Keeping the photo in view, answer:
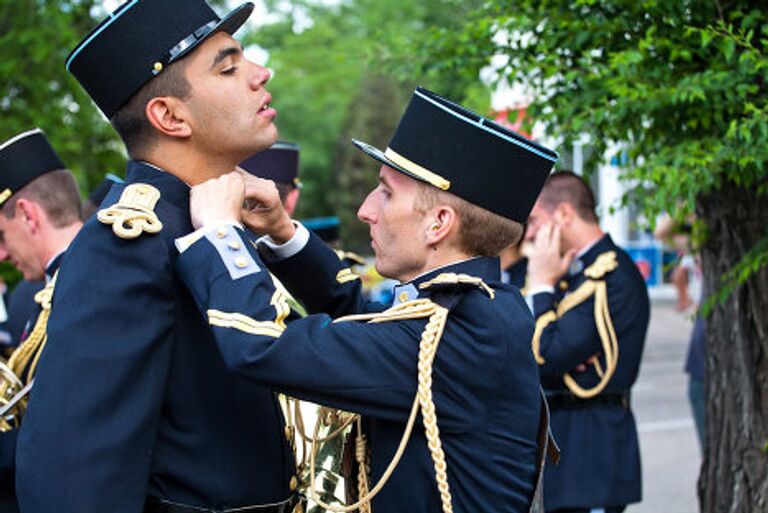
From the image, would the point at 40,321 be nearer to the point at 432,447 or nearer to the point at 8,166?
the point at 8,166

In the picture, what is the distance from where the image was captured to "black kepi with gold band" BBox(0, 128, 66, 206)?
173 inches

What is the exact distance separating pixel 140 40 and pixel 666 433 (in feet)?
28.3

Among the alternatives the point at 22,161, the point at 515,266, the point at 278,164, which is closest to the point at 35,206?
the point at 22,161

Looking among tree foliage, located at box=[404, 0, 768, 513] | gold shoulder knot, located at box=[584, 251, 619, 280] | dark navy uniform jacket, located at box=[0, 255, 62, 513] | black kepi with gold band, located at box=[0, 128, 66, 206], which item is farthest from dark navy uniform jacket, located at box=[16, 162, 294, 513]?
gold shoulder knot, located at box=[584, 251, 619, 280]

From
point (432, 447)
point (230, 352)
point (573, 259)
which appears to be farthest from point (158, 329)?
point (573, 259)

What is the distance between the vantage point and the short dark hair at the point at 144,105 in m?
2.63

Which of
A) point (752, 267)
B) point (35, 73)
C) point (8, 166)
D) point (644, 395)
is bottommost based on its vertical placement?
point (644, 395)

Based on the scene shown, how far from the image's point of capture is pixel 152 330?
2.37m

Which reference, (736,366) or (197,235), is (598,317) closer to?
(736,366)

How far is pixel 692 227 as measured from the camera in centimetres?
516

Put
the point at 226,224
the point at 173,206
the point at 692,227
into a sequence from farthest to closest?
the point at 692,227, the point at 173,206, the point at 226,224

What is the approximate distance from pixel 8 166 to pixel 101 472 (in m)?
2.42

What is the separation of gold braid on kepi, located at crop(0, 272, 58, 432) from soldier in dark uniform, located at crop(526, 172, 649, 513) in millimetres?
2131

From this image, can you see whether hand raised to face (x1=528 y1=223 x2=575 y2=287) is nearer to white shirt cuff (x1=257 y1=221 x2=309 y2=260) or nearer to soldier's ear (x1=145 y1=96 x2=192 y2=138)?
white shirt cuff (x1=257 y1=221 x2=309 y2=260)
